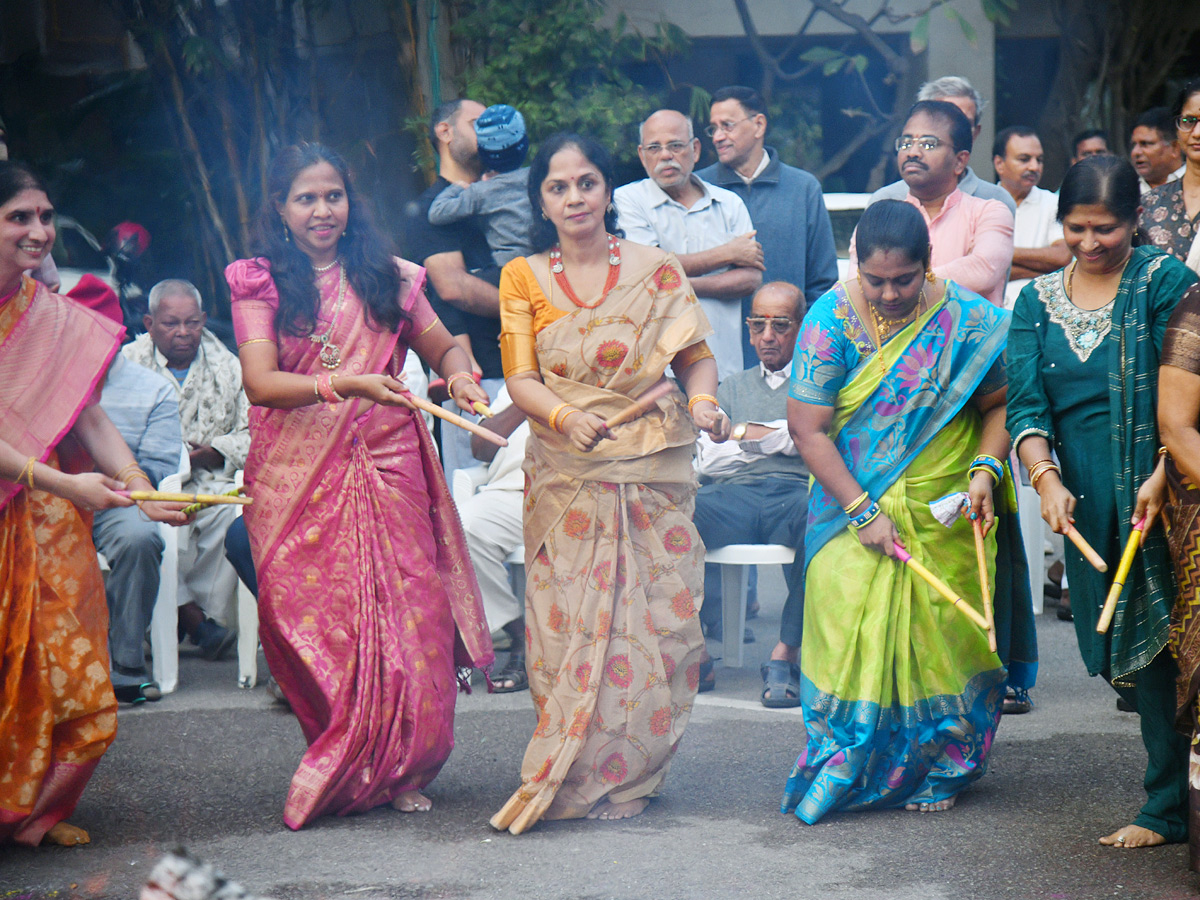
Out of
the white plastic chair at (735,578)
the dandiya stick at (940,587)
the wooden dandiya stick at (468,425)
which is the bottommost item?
the white plastic chair at (735,578)

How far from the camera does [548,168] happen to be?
4.16 m

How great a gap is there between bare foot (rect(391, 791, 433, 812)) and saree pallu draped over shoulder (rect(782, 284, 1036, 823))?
1072 millimetres

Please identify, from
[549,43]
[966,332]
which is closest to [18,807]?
[966,332]

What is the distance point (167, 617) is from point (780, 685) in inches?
102

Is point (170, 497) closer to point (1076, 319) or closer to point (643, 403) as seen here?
point (643, 403)

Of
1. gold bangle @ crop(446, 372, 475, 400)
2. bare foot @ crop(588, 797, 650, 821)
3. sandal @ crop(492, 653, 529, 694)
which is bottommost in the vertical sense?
sandal @ crop(492, 653, 529, 694)

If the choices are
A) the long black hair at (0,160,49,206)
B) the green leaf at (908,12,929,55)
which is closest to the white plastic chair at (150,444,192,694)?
the long black hair at (0,160,49,206)

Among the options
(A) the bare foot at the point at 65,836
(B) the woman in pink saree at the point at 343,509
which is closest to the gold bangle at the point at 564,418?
(B) the woman in pink saree at the point at 343,509

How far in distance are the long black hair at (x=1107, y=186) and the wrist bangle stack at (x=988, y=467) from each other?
729mm

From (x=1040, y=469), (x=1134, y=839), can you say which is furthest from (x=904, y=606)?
(x=1134, y=839)

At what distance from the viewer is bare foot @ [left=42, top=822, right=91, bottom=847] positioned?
4.03 metres

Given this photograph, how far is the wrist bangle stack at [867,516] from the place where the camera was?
4027mm

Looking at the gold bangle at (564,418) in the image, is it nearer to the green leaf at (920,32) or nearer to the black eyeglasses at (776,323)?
the black eyeglasses at (776,323)

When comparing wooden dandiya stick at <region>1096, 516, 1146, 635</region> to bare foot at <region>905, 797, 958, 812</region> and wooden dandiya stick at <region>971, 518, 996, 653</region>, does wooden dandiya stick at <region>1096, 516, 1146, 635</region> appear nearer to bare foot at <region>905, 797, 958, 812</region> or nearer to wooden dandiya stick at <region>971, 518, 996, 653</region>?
wooden dandiya stick at <region>971, 518, 996, 653</region>
